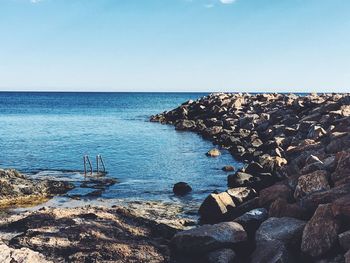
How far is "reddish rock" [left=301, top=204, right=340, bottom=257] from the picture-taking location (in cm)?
1130

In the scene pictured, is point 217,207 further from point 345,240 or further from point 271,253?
point 345,240

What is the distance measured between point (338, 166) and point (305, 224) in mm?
3416

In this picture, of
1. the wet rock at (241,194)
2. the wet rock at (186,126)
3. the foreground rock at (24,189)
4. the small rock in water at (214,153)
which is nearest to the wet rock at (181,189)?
the wet rock at (241,194)

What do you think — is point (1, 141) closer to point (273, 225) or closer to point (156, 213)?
point (156, 213)

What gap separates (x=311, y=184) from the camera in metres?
14.8

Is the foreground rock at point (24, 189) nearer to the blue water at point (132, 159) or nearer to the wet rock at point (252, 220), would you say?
the blue water at point (132, 159)

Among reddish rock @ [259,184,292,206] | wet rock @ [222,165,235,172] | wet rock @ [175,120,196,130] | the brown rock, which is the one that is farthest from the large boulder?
wet rock @ [175,120,196,130]

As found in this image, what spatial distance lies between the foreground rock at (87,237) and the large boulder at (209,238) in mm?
584

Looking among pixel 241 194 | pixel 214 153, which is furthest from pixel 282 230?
pixel 214 153

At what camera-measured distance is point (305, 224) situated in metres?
12.6

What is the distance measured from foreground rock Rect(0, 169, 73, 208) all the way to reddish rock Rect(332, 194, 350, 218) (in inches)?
582

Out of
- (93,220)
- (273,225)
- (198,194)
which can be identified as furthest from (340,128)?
(93,220)

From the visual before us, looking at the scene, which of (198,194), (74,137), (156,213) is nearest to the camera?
(156,213)

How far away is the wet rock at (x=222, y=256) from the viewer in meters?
12.4
